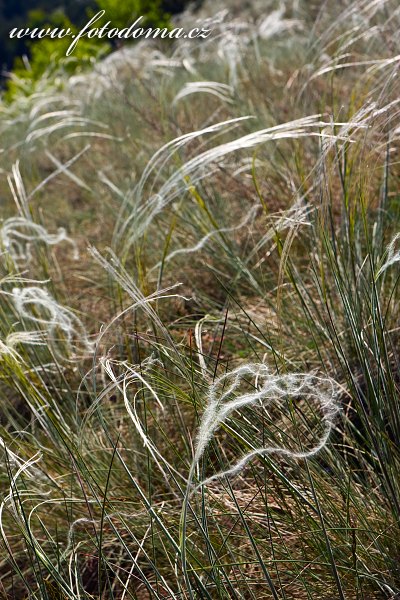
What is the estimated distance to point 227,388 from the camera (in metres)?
0.95

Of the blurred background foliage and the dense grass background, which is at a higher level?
the blurred background foliage

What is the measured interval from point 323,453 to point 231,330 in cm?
59

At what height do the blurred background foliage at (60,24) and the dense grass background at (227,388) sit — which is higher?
the blurred background foliage at (60,24)

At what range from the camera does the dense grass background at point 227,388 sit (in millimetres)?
886

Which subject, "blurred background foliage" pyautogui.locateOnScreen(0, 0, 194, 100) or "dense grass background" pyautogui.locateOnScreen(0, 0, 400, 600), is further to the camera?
"blurred background foliage" pyautogui.locateOnScreen(0, 0, 194, 100)

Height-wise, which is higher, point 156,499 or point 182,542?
point 182,542

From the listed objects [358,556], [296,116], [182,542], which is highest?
[296,116]

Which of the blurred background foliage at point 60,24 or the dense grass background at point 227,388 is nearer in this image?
the dense grass background at point 227,388

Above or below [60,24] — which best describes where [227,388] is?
below

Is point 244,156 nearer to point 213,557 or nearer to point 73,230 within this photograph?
point 73,230

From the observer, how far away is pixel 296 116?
198 cm

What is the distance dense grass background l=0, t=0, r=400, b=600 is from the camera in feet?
2.91

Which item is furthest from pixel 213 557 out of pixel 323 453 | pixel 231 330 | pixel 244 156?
pixel 244 156

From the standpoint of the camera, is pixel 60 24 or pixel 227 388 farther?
pixel 60 24
